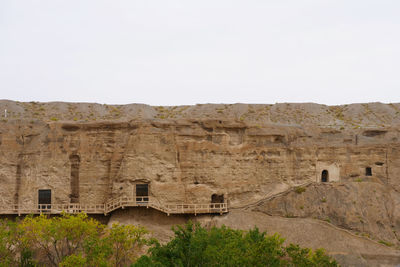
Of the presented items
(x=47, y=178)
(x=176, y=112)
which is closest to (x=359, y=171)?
(x=176, y=112)

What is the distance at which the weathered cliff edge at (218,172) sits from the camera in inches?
1804

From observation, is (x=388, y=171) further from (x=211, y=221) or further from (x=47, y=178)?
(x=47, y=178)

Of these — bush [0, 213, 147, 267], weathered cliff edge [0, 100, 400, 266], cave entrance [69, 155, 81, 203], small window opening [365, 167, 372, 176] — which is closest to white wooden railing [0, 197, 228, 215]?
weathered cliff edge [0, 100, 400, 266]

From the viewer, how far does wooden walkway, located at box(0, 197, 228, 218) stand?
4434 centimetres

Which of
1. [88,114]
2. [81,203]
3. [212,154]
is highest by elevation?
[88,114]

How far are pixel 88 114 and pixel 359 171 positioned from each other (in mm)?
36609

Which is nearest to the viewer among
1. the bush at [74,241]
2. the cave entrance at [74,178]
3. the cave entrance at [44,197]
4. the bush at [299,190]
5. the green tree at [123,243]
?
the bush at [74,241]

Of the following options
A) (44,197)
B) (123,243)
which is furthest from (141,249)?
(44,197)

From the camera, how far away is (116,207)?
44000 millimetres

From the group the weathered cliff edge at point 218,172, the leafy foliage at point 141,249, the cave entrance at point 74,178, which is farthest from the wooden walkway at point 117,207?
the leafy foliage at point 141,249

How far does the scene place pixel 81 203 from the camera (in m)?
47.2

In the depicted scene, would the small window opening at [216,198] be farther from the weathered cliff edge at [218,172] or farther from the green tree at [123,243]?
the green tree at [123,243]

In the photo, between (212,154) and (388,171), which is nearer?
(212,154)

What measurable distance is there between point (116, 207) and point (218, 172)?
10643 millimetres
